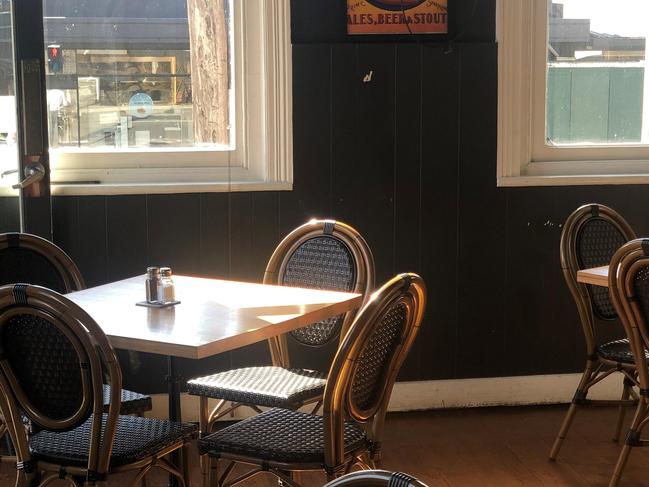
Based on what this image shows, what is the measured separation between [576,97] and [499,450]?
1565 millimetres

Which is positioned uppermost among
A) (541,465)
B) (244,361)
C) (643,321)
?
(643,321)

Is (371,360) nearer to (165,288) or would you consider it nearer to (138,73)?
(165,288)

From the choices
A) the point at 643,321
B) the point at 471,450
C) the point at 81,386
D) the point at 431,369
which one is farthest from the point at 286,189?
the point at 81,386

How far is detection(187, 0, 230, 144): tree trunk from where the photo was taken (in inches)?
162

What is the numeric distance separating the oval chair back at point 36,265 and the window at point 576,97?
189 centimetres

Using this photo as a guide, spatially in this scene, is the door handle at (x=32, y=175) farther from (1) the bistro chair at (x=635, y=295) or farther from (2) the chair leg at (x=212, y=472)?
(1) the bistro chair at (x=635, y=295)

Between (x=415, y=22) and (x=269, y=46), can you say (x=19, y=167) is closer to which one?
(x=269, y=46)

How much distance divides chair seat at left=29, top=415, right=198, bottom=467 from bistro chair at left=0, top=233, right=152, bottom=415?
0.69 meters

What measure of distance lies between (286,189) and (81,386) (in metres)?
1.89

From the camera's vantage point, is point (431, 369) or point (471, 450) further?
point (431, 369)

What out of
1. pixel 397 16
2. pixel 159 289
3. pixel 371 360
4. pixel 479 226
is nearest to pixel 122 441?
pixel 159 289

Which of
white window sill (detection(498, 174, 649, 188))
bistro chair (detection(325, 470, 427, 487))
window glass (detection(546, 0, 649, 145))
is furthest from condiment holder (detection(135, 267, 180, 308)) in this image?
window glass (detection(546, 0, 649, 145))

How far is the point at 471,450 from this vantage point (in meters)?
3.86

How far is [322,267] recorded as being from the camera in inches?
133
